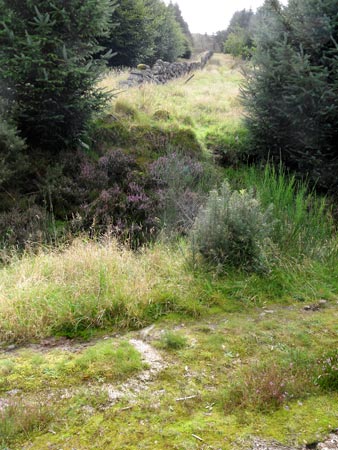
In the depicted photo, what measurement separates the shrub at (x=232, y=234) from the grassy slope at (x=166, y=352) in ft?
0.81

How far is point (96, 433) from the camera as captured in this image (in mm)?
2570

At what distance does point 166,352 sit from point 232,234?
179 centimetres

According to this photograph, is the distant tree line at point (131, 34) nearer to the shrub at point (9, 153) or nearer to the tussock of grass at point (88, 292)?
the shrub at point (9, 153)

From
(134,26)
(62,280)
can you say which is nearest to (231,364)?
(62,280)

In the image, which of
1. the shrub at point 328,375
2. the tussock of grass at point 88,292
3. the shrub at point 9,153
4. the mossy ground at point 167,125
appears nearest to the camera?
the shrub at point 328,375

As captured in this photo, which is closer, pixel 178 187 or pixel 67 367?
pixel 67 367

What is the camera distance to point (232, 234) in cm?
480

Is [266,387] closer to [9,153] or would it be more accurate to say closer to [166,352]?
[166,352]

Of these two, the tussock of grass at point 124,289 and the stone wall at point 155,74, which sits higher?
the stone wall at point 155,74

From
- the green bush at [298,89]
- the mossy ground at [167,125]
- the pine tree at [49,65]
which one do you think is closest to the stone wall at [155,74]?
the mossy ground at [167,125]

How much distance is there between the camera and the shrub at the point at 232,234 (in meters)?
4.74

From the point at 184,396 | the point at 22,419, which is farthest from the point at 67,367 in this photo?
the point at 184,396

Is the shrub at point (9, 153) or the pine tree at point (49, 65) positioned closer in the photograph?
the shrub at point (9, 153)

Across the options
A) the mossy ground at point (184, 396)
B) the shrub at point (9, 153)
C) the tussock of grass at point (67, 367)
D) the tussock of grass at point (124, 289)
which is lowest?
the mossy ground at point (184, 396)
